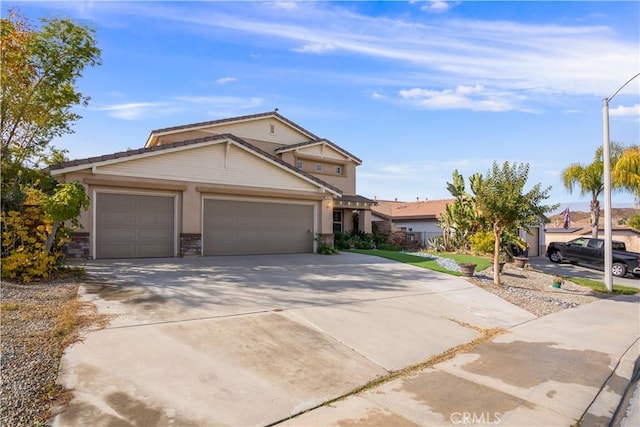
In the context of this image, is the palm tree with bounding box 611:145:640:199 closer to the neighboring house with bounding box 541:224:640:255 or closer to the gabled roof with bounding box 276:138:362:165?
the neighboring house with bounding box 541:224:640:255

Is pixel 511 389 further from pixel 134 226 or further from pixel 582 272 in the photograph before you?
pixel 582 272

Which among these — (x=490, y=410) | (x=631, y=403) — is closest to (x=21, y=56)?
(x=490, y=410)

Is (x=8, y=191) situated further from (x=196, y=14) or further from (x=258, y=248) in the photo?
(x=258, y=248)

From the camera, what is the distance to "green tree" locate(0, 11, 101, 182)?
1191 centimetres

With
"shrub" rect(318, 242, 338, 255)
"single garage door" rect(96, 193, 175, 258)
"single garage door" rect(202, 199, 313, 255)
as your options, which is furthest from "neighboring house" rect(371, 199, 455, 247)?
"single garage door" rect(96, 193, 175, 258)

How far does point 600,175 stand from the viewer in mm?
25516

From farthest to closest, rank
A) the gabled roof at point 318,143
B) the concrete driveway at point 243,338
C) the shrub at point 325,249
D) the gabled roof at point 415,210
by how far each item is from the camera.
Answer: the gabled roof at point 415,210 → the gabled roof at point 318,143 → the shrub at point 325,249 → the concrete driveway at point 243,338

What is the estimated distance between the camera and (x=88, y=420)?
3.59m

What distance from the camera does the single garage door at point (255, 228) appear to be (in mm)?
15383

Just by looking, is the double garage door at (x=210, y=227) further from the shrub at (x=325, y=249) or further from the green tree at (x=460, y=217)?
the green tree at (x=460, y=217)

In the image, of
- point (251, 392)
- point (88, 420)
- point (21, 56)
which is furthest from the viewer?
point (21, 56)

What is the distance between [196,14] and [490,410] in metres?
11.3

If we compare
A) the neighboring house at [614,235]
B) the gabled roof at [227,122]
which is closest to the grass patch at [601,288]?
the gabled roof at [227,122]

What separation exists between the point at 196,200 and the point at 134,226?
2.31m
